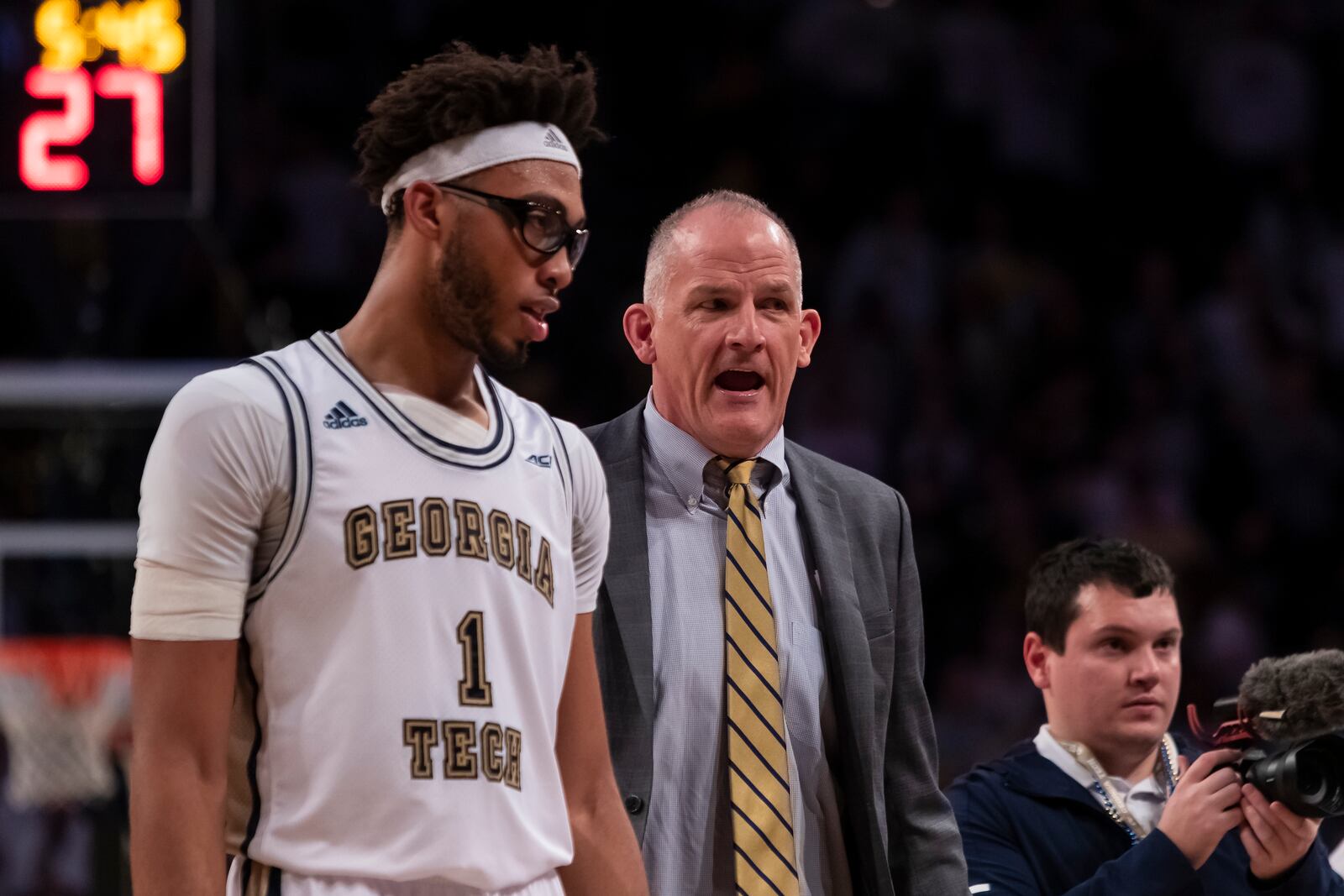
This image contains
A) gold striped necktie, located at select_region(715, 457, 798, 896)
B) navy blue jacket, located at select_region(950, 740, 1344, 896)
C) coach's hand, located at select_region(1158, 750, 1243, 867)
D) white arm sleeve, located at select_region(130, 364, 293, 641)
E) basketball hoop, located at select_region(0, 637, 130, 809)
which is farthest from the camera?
basketball hoop, located at select_region(0, 637, 130, 809)

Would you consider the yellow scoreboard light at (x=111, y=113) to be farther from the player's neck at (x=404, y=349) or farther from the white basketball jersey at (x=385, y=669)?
the white basketball jersey at (x=385, y=669)

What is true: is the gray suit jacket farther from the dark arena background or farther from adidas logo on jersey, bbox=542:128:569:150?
the dark arena background

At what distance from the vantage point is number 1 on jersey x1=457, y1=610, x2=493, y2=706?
256cm

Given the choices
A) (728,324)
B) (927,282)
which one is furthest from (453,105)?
(927,282)

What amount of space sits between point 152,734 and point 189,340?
710 cm

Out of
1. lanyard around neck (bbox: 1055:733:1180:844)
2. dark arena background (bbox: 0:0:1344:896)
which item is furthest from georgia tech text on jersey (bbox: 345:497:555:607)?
dark arena background (bbox: 0:0:1344:896)

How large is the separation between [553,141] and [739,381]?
1.01 m

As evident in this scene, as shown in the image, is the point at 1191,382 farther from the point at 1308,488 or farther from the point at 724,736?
the point at 724,736

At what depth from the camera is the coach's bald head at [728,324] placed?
3.66 metres

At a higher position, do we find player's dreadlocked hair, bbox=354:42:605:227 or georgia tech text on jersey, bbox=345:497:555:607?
player's dreadlocked hair, bbox=354:42:605:227

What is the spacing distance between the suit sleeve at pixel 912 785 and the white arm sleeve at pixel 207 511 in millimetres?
1517

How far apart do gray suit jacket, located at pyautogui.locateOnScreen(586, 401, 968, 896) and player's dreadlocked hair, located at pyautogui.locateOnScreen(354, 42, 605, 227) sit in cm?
104

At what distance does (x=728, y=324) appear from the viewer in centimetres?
366

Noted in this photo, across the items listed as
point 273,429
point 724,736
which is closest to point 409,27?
point 724,736
